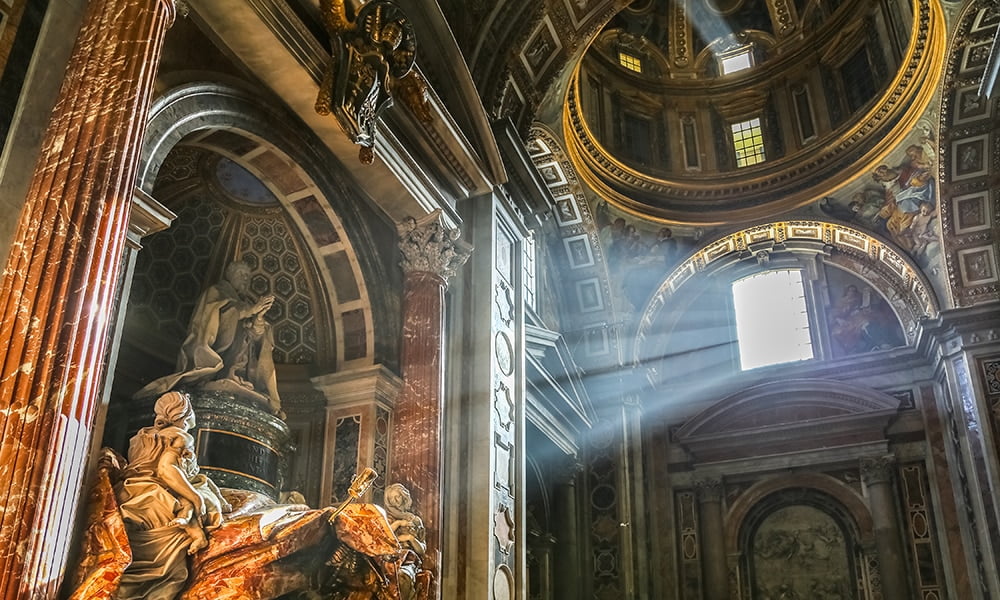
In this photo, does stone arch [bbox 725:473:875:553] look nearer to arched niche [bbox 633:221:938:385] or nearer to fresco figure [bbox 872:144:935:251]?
arched niche [bbox 633:221:938:385]

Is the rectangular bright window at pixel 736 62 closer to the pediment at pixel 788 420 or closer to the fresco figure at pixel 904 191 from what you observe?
the fresco figure at pixel 904 191

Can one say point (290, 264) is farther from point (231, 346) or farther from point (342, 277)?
point (231, 346)

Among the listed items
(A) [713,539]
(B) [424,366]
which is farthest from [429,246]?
(A) [713,539]

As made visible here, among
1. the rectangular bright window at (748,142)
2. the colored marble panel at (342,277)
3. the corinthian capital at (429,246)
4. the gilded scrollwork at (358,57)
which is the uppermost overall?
the rectangular bright window at (748,142)

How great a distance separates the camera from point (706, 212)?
15516mm

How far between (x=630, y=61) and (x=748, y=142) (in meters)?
2.72

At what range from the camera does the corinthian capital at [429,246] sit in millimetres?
8344

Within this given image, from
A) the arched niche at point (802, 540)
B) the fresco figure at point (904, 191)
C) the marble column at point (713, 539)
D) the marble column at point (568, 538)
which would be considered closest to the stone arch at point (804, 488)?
the arched niche at point (802, 540)

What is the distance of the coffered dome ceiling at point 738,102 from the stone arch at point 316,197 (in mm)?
6284

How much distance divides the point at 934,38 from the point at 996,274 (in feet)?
11.5

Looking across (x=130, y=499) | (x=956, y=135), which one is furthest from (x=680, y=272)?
(x=130, y=499)

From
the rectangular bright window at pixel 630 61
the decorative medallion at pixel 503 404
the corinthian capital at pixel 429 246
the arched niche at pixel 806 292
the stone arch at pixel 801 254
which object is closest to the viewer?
the corinthian capital at pixel 429 246

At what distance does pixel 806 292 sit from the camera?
15188mm

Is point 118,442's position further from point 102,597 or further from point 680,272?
point 680,272
